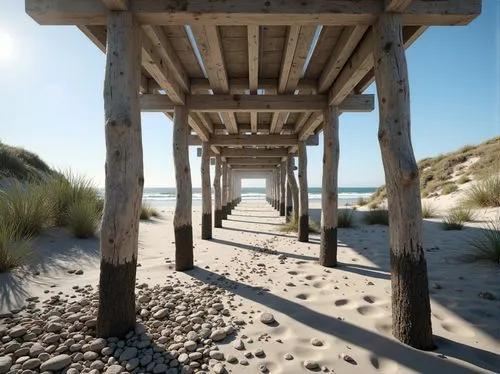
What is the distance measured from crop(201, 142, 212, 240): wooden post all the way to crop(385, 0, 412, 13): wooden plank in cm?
625

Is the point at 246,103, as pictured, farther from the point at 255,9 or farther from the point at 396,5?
the point at 396,5

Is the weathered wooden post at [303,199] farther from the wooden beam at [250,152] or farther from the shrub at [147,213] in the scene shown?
the shrub at [147,213]

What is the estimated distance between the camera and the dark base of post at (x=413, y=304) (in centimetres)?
225

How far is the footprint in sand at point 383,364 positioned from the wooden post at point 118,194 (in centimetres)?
223

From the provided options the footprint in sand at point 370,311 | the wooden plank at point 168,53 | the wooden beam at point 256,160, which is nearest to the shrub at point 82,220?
the wooden plank at point 168,53

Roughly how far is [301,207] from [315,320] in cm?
467

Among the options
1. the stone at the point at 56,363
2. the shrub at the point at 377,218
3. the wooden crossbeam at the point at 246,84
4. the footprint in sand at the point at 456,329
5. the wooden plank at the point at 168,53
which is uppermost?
the wooden crossbeam at the point at 246,84

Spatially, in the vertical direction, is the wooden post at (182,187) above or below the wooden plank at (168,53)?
below

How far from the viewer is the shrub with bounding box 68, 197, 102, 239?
18.2 feet

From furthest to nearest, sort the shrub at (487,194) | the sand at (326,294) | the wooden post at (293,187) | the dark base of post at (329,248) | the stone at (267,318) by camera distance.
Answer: the wooden post at (293,187), the shrub at (487,194), the dark base of post at (329,248), the stone at (267,318), the sand at (326,294)

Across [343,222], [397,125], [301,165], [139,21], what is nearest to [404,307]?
[397,125]

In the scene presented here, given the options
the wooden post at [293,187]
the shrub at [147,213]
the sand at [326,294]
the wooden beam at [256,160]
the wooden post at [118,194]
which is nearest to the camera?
the sand at [326,294]

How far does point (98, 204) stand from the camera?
24.6 ft

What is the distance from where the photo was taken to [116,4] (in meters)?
2.44
